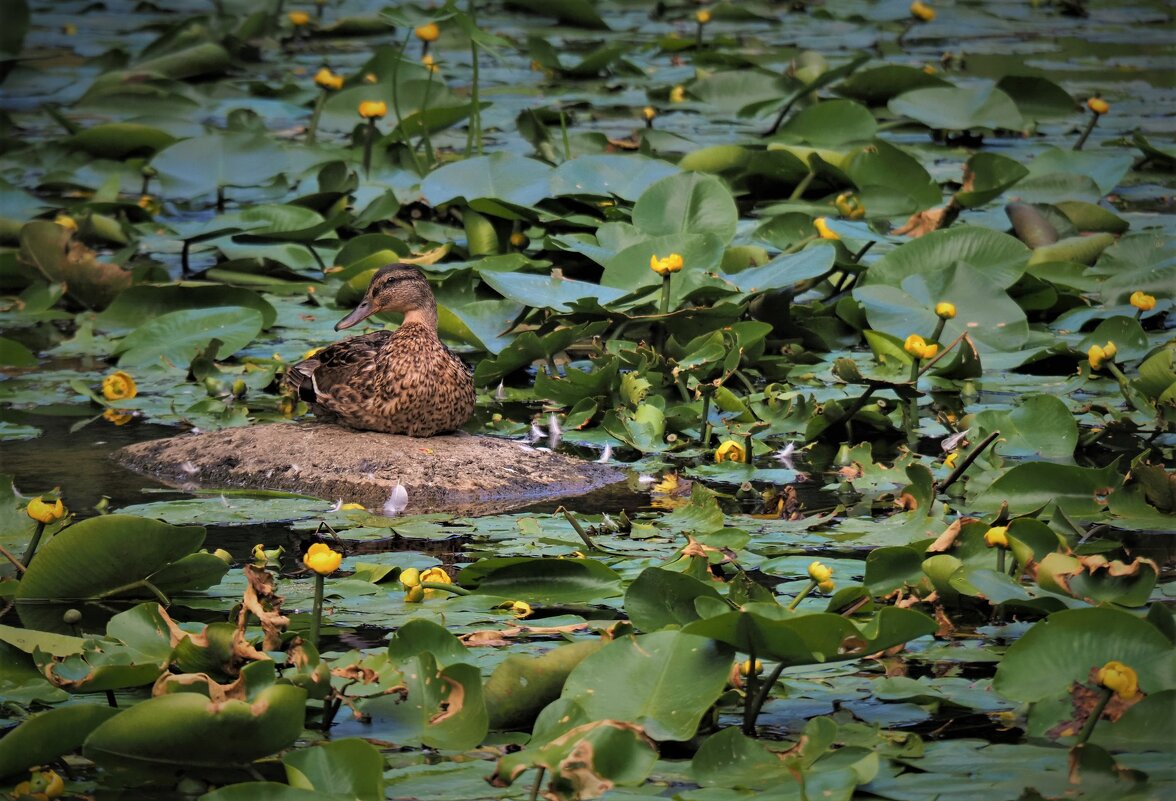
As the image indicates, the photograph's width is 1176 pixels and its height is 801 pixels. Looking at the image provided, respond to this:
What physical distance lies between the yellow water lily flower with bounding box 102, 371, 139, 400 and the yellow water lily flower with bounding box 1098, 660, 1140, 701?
13.5 feet

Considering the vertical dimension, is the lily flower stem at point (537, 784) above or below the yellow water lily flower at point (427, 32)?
below

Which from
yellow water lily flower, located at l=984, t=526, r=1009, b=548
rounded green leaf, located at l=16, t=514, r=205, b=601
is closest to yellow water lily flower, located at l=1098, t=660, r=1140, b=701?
yellow water lily flower, located at l=984, t=526, r=1009, b=548

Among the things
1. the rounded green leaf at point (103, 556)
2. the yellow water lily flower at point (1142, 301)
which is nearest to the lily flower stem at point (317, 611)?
the rounded green leaf at point (103, 556)

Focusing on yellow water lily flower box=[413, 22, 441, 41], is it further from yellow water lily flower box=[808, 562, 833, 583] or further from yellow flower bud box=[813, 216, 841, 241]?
yellow water lily flower box=[808, 562, 833, 583]

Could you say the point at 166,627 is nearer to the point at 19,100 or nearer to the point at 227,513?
the point at 227,513

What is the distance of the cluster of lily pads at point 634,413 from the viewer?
3.22 metres

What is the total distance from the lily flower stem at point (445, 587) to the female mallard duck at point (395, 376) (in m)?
1.59

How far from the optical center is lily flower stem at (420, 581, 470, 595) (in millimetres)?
4125

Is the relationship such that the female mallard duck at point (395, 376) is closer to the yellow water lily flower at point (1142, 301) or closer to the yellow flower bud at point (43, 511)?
the yellow flower bud at point (43, 511)

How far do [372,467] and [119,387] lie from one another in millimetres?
1332

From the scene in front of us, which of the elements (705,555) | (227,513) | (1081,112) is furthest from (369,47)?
→ (705,555)

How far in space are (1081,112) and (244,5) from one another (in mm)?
7499

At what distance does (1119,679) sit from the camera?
9.89ft

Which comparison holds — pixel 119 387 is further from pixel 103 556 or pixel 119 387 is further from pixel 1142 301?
pixel 1142 301
